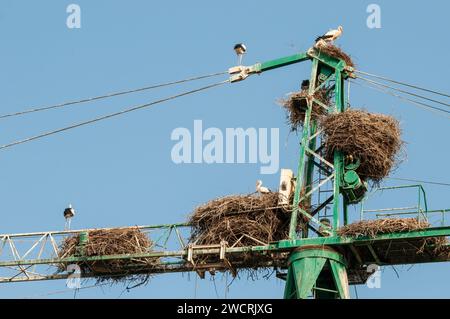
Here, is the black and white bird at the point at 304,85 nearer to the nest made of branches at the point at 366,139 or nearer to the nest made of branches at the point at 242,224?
the nest made of branches at the point at 366,139

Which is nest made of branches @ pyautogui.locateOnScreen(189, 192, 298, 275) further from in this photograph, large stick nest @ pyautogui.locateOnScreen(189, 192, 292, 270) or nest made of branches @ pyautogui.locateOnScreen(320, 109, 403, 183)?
nest made of branches @ pyautogui.locateOnScreen(320, 109, 403, 183)

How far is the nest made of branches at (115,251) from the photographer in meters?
31.0

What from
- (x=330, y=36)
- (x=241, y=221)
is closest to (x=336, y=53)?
(x=330, y=36)

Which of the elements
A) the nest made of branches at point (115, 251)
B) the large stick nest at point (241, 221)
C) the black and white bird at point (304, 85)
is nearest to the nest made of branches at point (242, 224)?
the large stick nest at point (241, 221)

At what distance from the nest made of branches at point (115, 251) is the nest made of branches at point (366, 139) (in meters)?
4.42

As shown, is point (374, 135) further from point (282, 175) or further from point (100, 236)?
point (100, 236)

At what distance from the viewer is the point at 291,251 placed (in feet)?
95.2

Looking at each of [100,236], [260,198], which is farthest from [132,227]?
[260,198]

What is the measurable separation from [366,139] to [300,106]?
2231mm

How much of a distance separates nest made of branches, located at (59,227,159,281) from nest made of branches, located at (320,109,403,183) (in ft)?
14.5

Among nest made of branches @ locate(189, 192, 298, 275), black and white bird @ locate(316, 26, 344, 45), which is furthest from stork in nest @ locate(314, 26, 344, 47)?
nest made of branches @ locate(189, 192, 298, 275)

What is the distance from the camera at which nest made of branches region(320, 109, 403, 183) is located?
1184 inches

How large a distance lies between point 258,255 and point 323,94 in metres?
4.35
